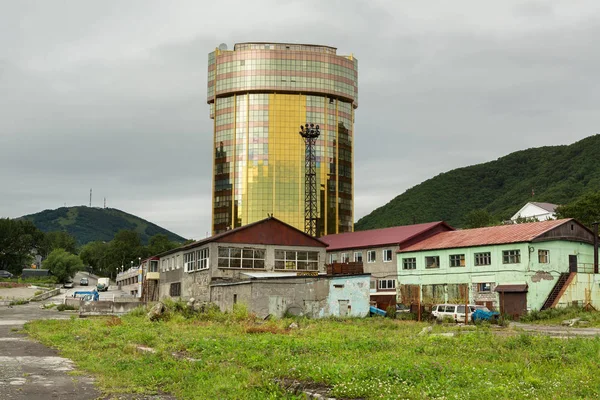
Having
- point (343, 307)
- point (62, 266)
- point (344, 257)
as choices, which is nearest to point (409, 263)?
point (344, 257)

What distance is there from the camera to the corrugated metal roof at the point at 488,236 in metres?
53.4

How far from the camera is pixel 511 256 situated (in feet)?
175

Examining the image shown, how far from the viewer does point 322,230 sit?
151 metres

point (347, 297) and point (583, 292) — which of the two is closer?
point (347, 297)

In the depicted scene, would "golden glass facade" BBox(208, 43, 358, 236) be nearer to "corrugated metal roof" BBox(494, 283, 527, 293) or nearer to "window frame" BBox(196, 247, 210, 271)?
"window frame" BBox(196, 247, 210, 271)

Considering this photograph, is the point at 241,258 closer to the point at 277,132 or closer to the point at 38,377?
the point at 38,377

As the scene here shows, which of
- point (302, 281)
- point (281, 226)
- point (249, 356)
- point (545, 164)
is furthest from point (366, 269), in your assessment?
point (545, 164)

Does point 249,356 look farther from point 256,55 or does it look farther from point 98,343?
point 256,55

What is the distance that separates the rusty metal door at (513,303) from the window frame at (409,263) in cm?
1259

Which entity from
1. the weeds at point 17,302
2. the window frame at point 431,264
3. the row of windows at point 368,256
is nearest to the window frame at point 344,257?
the row of windows at point 368,256

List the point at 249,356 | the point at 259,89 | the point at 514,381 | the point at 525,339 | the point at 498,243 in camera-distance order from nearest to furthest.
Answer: the point at 514,381 → the point at 249,356 → the point at 525,339 → the point at 498,243 → the point at 259,89

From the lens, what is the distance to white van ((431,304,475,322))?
43.2 m

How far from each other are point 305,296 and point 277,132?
4145 inches

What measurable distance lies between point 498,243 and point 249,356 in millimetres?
39907
